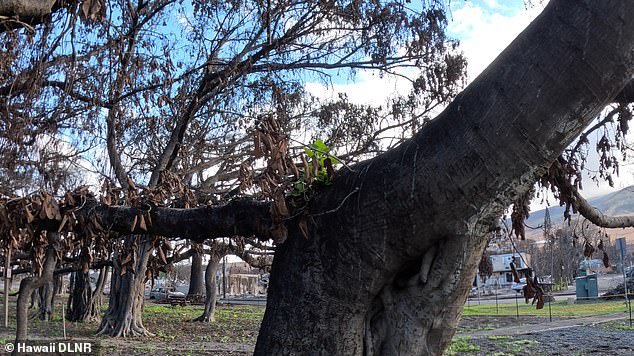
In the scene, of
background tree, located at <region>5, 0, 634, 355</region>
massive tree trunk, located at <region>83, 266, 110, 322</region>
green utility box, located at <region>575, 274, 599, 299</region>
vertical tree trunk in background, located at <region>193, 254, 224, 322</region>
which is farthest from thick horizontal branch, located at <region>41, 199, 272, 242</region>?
green utility box, located at <region>575, 274, 599, 299</region>

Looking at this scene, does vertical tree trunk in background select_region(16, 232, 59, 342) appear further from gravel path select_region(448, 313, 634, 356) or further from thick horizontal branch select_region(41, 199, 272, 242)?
gravel path select_region(448, 313, 634, 356)

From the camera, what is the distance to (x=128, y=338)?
13602mm

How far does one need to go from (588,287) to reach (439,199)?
90.1 ft

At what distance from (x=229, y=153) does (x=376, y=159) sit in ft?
36.4

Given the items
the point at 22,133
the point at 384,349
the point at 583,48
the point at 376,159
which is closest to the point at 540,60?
the point at 583,48

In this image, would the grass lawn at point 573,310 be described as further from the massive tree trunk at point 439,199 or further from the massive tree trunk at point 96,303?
the massive tree trunk at point 439,199

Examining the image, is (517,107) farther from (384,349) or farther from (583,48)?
(384,349)

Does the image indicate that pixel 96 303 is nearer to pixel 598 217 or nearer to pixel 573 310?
pixel 573 310

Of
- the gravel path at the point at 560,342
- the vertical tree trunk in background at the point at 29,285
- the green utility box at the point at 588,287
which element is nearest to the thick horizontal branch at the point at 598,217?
the vertical tree trunk in background at the point at 29,285

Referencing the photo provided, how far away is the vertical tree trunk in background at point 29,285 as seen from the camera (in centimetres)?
368

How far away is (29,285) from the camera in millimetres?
3781

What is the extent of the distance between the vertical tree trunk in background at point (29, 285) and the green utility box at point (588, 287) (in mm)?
26282

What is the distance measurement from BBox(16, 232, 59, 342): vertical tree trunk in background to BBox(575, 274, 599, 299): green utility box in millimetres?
26282

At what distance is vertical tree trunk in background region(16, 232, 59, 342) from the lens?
145 inches
